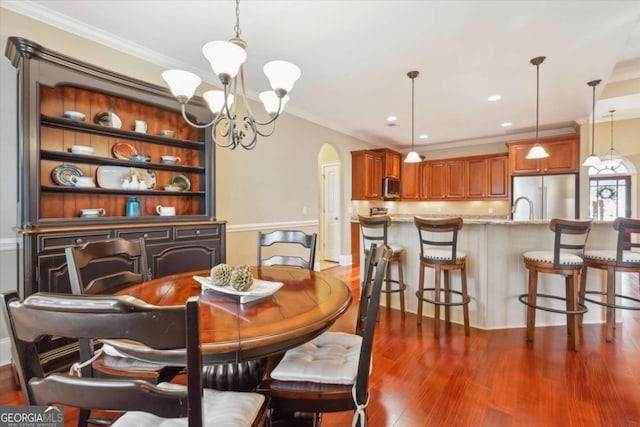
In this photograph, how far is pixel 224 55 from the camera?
1628 mm

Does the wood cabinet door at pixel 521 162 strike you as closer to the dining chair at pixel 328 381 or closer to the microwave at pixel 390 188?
the microwave at pixel 390 188

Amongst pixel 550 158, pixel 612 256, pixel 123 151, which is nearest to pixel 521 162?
pixel 550 158

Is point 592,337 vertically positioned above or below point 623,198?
below

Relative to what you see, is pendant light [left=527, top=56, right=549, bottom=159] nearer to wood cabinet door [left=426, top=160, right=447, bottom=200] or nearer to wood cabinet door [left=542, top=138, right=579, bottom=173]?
wood cabinet door [left=542, top=138, right=579, bottom=173]

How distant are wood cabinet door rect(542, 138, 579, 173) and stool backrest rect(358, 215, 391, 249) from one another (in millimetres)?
4061

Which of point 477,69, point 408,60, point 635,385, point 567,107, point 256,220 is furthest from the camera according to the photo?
point 567,107

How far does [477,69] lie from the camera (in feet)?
10.9

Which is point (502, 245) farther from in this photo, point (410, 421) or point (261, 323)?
point (261, 323)

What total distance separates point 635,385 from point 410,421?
5.10 ft

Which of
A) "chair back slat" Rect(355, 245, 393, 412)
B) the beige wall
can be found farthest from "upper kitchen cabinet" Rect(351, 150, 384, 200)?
"chair back slat" Rect(355, 245, 393, 412)

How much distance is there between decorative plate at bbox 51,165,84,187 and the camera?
243 cm

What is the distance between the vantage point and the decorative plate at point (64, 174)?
243 cm

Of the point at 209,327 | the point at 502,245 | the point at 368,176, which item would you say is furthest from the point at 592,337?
the point at 368,176

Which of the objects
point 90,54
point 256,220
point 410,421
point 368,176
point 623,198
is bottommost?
point 410,421
